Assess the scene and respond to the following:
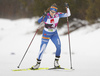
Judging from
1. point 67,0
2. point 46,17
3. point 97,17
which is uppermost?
point 67,0

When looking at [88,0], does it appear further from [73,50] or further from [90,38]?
[73,50]

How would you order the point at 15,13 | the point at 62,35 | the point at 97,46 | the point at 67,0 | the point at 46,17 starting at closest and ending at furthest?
the point at 46,17 < the point at 97,46 < the point at 67,0 < the point at 62,35 < the point at 15,13

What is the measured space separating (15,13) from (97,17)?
3088cm

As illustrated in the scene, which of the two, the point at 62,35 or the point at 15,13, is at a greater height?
the point at 15,13

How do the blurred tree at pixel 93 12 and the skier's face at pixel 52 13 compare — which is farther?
the blurred tree at pixel 93 12

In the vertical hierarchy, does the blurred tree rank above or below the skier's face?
above

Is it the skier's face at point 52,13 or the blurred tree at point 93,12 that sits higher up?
the blurred tree at point 93,12

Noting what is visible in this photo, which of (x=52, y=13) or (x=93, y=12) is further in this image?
(x=93, y=12)

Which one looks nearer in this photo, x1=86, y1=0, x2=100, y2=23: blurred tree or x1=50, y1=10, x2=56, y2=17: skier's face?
x1=50, y1=10, x2=56, y2=17: skier's face

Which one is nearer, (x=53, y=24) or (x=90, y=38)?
(x=53, y=24)

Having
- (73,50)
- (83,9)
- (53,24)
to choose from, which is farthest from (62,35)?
(53,24)

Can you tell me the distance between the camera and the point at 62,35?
13391 mm

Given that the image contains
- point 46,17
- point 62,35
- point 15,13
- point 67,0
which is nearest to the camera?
point 46,17

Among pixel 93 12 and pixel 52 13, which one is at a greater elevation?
pixel 93 12
